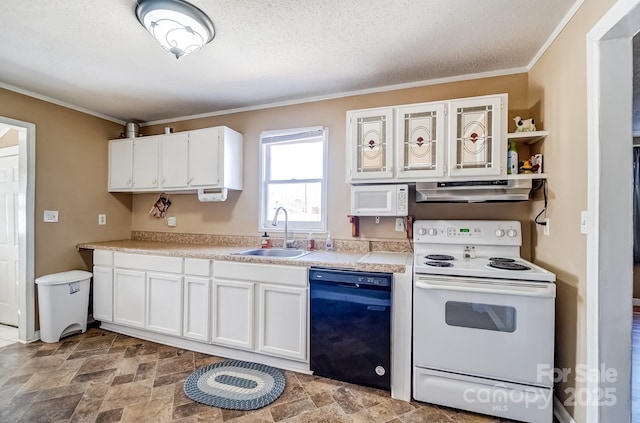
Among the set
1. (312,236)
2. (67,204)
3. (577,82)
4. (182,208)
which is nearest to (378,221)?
(312,236)

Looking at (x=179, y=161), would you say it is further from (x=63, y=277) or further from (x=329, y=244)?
(x=329, y=244)

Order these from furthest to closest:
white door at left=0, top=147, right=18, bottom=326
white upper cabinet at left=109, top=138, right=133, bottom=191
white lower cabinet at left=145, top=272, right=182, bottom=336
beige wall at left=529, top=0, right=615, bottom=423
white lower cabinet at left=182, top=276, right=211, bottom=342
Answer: white upper cabinet at left=109, top=138, right=133, bottom=191 → white door at left=0, top=147, right=18, bottom=326 → white lower cabinet at left=145, top=272, right=182, bottom=336 → white lower cabinet at left=182, top=276, right=211, bottom=342 → beige wall at left=529, top=0, right=615, bottom=423

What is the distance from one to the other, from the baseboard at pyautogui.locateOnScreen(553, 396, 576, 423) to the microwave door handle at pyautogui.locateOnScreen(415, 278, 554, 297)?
726 millimetres

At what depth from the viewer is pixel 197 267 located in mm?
2545

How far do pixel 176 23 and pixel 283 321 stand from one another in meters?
2.10

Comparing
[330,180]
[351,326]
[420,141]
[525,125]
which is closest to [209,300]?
[351,326]

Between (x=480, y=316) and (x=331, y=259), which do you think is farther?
(x=331, y=259)

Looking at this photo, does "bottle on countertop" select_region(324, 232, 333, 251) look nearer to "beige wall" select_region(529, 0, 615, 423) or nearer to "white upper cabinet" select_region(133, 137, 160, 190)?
"beige wall" select_region(529, 0, 615, 423)

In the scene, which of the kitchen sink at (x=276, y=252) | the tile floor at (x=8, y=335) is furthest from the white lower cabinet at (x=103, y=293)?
the kitchen sink at (x=276, y=252)

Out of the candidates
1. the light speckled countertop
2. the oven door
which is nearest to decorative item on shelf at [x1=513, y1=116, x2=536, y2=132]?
the oven door

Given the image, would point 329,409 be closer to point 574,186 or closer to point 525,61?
point 574,186

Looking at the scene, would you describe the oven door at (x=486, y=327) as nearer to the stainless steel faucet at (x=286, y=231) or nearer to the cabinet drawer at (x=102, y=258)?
the stainless steel faucet at (x=286, y=231)

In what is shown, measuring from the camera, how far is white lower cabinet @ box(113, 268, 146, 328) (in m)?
2.79

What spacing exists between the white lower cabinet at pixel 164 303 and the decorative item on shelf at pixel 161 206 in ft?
3.38
